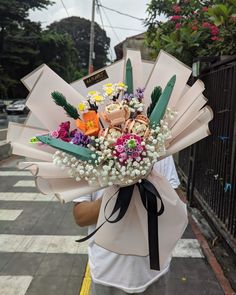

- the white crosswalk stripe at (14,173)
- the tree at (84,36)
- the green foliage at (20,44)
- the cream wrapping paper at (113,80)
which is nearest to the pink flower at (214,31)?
the cream wrapping paper at (113,80)

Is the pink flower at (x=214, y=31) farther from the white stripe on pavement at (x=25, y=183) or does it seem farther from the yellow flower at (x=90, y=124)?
the white stripe on pavement at (x=25, y=183)

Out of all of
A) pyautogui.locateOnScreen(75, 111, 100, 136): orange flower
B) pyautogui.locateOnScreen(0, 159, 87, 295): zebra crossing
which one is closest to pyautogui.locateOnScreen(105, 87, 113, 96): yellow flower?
pyautogui.locateOnScreen(75, 111, 100, 136): orange flower

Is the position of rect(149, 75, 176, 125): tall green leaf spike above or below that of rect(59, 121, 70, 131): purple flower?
above

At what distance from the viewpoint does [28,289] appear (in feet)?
11.7

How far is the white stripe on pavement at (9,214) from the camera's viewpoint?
5715 mm

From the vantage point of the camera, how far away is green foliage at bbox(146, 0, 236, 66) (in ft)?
14.8

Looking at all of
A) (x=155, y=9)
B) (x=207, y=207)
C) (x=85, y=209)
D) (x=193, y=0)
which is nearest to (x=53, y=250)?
(x=207, y=207)

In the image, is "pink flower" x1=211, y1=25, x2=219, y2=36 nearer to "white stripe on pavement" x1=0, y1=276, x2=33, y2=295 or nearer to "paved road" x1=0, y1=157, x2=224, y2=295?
"paved road" x1=0, y1=157, x2=224, y2=295

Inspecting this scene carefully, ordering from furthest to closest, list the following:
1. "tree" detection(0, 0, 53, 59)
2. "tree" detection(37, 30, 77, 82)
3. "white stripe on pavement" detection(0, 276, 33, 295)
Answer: "tree" detection(37, 30, 77, 82) → "tree" detection(0, 0, 53, 59) → "white stripe on pavement" detection(0, 276, 33, 295)

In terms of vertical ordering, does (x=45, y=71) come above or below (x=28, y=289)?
→ above

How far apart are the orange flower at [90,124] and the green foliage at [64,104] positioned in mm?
46

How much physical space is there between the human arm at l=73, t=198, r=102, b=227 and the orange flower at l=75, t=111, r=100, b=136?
0.40 m

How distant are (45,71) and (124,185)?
62 centimetres

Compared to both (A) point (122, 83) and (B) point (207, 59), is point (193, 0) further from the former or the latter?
(A) point (122, 83)
